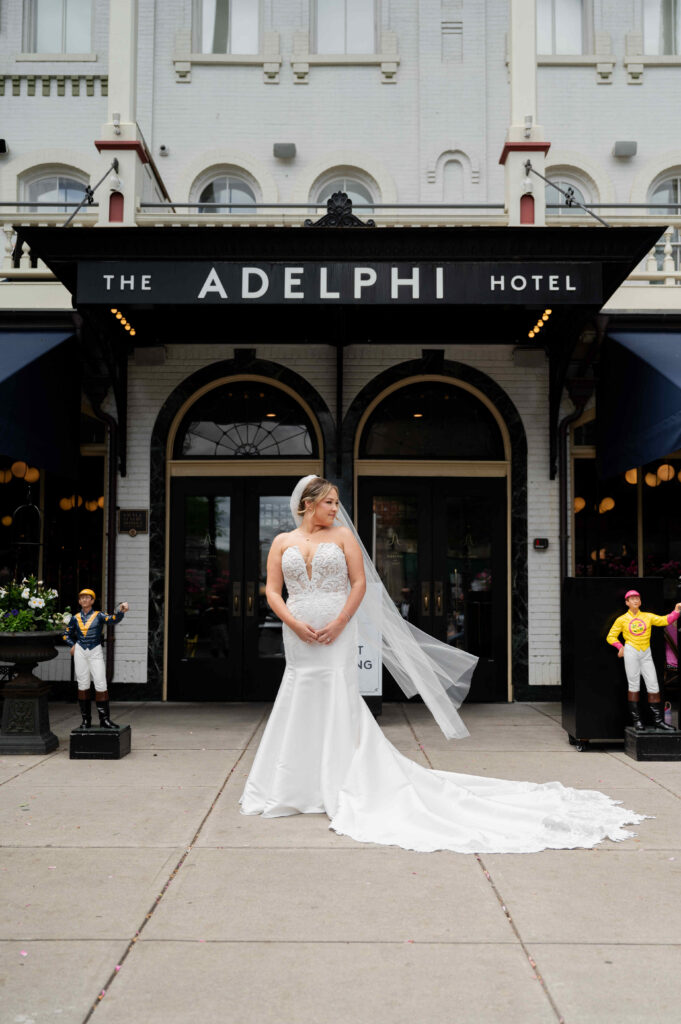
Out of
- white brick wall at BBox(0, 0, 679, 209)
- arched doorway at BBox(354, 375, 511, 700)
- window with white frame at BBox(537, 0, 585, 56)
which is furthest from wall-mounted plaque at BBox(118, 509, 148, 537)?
window with white frame at BBox(537, 0, 585, 56)

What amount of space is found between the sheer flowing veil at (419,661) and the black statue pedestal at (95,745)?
245 centimetres

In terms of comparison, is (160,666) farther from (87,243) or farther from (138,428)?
(87,243)

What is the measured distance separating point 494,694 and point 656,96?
8.60 m

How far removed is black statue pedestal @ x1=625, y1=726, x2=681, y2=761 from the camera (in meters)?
7.52

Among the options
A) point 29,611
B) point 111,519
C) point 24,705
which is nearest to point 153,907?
point 24,705

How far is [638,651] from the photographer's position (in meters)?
7.69

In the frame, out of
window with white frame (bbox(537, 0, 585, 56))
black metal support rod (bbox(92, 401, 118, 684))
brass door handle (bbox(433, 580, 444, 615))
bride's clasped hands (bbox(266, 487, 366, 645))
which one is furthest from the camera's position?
window with white frame (bbox(537, 0, 585, 56))

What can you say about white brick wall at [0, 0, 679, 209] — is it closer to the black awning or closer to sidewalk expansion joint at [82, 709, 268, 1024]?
the black awning

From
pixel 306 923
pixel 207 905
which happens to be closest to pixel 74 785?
pixel 207 905

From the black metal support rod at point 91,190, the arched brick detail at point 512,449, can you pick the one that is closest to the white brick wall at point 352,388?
the arched brick detail at point 512,449

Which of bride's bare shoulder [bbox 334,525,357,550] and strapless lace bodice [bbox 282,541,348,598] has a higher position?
bride's bare shoulder [bbox 334,525,357,550]

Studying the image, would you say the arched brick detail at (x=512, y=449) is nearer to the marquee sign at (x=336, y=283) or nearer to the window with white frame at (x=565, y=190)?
the marquee sign at (x=336, y=283)

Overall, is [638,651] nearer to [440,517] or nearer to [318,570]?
[318,570]

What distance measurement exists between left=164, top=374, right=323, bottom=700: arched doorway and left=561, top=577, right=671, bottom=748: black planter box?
159 inches
